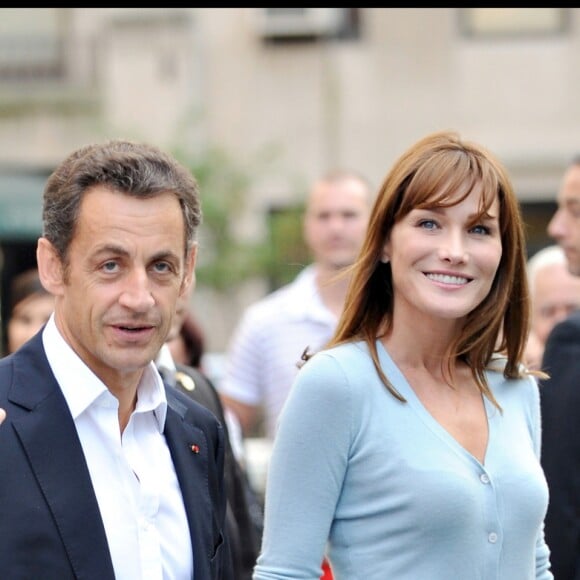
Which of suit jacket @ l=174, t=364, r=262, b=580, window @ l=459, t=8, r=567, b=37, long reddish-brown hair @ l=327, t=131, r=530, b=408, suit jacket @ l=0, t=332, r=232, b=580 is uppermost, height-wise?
window @ l=459, t=8, r=567, b=37

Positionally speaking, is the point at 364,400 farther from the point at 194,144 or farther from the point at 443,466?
the point at 194,144

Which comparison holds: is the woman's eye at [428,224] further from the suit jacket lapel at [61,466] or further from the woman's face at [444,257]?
the suit jacket lapel at [61,466]

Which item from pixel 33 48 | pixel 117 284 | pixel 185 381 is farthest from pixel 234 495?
pixel 33 48

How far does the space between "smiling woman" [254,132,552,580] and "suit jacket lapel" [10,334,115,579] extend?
57cm

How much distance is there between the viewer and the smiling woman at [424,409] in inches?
138

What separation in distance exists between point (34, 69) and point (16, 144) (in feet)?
3.41

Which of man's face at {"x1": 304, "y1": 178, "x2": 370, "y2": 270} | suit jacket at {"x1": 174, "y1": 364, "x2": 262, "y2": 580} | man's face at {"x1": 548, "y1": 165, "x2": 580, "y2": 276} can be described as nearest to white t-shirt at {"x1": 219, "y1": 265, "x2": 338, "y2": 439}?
man's face at {"x1": 304, "y1": 178, "x2": 370, "y2": 270}

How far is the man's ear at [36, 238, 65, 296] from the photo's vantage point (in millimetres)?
3367

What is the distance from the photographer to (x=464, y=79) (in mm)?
19344

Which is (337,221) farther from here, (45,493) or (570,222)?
(45,493)

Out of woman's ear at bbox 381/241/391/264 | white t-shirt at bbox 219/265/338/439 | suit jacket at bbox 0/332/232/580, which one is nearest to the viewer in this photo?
suit jacket at bbox 0/332/232/580

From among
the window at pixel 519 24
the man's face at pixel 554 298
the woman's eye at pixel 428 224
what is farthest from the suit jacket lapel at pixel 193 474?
the window at pixel 519 24

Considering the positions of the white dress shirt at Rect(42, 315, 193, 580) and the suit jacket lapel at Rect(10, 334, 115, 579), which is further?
the white dress shirt at Rect(42, 315, 193, 580)

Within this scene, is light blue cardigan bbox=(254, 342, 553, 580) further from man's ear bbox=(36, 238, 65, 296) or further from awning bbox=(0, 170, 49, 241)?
awning bbox=(0, 170, 49, 241)
